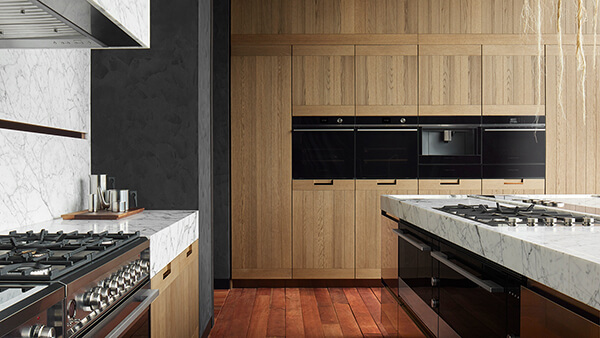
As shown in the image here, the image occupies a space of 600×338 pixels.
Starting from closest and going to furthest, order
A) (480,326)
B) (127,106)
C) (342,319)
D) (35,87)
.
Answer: (480,326), (35,87), (127,106), (342,319)

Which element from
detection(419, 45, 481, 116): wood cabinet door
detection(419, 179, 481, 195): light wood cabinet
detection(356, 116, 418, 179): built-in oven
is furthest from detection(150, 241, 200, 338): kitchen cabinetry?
detection(419, 45, 481, 116): wood cabinet door

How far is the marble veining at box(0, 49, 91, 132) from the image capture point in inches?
80.2

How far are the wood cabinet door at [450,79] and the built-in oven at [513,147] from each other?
10.5 inches

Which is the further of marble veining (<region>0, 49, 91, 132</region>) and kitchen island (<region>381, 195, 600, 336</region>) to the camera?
marble veining (<region>0, 49, 91, 132</region>)

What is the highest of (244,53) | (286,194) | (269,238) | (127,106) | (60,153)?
(244,53)

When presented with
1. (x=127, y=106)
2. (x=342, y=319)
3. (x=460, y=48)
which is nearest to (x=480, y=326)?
(x=342, y=319)

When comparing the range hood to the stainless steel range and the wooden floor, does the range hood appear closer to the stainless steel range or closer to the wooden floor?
the stainless steel range

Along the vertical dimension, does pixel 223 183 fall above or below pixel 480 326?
above

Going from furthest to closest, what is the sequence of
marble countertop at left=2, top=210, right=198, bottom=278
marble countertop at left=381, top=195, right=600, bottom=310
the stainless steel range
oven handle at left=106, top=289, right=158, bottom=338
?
marble countertop at left=2, top=210, right=198, bottom=278
oven handle at left=106, top=289, right=158, bottom=338
marble countertop at left=381, top=195, right=600, bottom=310
the stainless steel range

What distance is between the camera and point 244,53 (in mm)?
4516

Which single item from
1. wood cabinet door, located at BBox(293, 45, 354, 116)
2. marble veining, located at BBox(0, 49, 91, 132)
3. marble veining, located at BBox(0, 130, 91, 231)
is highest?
wood cabinet door, located at BBox(293, 45, 354, 116)

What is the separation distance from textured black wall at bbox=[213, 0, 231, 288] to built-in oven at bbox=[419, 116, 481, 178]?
6.23 ft

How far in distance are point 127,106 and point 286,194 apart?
205cm

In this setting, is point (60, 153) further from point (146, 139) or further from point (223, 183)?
point (223, 183)
